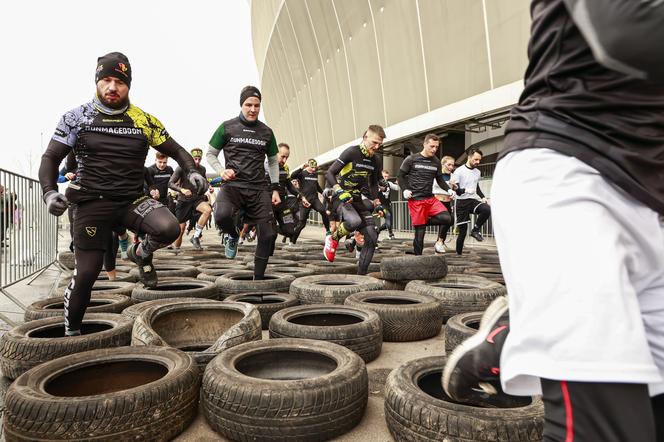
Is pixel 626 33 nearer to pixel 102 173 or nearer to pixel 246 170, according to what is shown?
pixel 102 173

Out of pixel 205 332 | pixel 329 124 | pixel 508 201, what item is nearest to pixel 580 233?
pixel 508 201

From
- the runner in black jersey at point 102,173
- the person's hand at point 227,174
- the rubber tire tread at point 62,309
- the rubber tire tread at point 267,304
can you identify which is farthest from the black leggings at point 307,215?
the runner in black jersey at point 102,173

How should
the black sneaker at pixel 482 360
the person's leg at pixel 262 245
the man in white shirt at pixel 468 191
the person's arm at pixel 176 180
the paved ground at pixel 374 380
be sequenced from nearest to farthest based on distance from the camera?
the black sneaker at pixel 482 360 < the paved ground at pixel 374 380 < the person's leg at pixel 262 245 < the person's arm at pixel 176 180 < the man in white shirt at pixel 468 191

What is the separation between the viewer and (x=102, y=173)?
3.56m

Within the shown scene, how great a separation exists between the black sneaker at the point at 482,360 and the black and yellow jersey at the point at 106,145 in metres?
3.08

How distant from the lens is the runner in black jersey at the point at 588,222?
3.08 ft

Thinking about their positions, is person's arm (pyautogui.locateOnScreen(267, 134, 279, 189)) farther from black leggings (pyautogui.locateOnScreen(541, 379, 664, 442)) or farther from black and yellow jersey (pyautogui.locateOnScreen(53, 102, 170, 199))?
black leggings (pyautogui.locateOnScreen(541, 379, 664, 442))

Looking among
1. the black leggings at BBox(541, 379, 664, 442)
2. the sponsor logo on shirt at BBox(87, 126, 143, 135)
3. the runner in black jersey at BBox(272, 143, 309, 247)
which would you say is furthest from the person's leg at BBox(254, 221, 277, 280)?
the black leggings at BBox(541, 379, 664, 442)

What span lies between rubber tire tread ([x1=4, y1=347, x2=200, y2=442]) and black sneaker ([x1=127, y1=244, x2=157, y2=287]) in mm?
2119

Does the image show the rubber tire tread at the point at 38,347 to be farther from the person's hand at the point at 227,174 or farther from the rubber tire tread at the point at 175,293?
the person's hand at the point at 227,174

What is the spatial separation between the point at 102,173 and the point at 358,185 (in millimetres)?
4104

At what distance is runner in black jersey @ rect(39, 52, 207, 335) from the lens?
3402 millimetres

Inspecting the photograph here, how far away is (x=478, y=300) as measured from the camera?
4.45 meters

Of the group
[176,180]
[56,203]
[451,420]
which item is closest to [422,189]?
[176,180]
